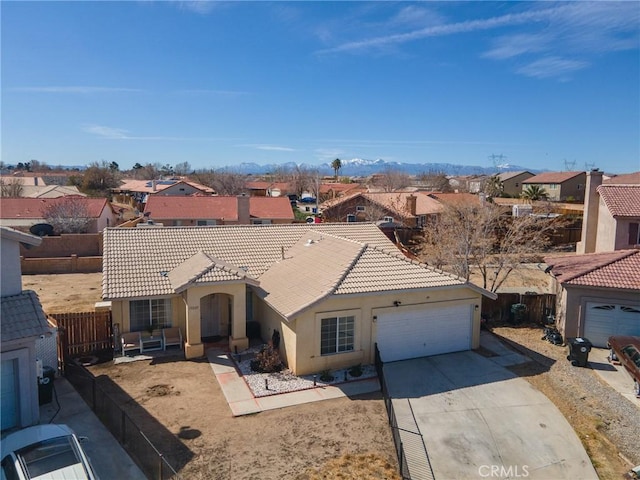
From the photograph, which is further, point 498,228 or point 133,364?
point 498,228

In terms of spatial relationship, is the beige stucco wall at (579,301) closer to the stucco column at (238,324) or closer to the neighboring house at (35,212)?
the stucco column at (238,324)

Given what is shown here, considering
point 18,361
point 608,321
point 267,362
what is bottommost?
point 267,362

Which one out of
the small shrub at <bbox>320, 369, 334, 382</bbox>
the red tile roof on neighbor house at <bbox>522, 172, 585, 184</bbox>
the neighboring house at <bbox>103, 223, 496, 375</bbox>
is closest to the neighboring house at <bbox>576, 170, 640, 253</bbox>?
the neighboring house at <bbox>103, 223, 496, 375</bbox>

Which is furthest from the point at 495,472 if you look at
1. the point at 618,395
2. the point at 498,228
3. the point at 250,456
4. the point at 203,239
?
the point at 498,228

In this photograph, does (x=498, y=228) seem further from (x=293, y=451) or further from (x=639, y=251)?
(x=293, y=451)

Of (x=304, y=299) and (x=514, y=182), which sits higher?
(x=514, y=182)

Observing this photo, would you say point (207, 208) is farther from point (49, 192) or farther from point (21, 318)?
point (21, 318)

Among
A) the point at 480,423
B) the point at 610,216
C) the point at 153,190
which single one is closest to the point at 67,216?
the point at 153,190
